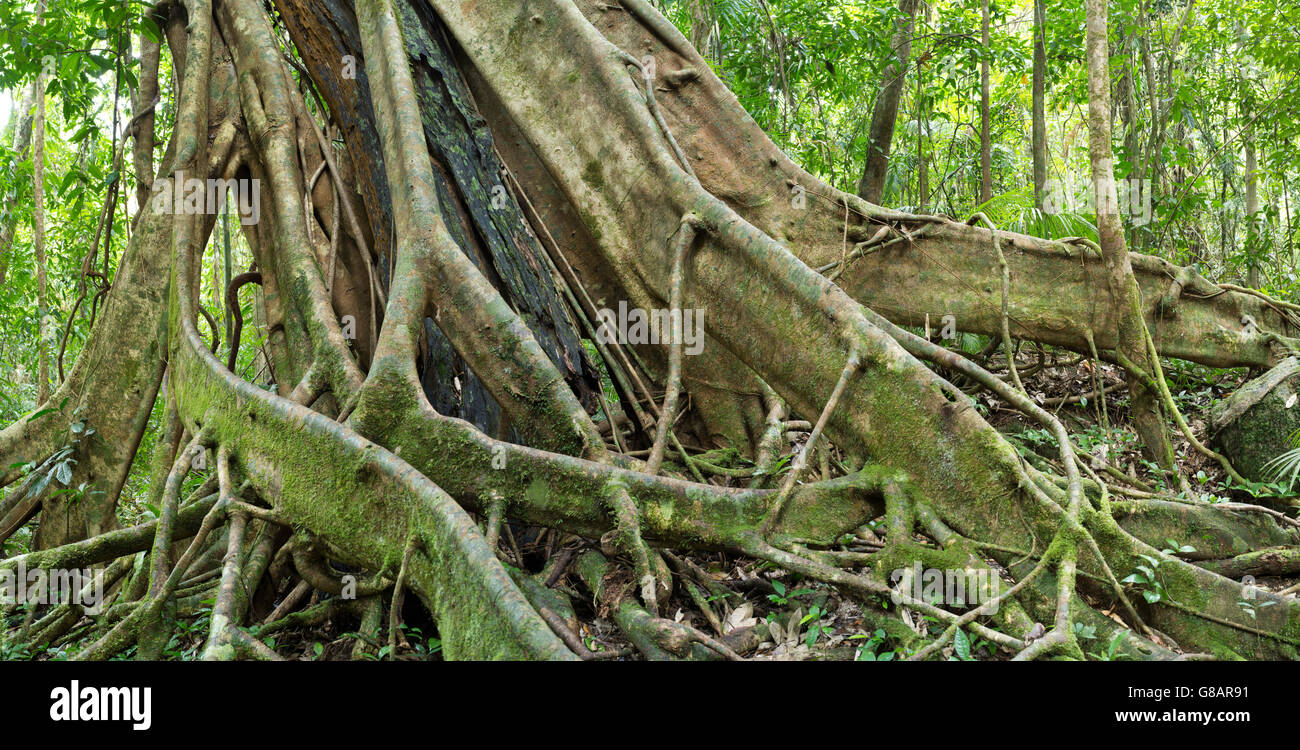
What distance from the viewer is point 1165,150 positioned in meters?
8.39

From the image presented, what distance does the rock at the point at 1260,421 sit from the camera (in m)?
4.09

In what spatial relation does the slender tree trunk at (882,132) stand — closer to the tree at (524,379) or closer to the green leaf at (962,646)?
the tree at (524,379)

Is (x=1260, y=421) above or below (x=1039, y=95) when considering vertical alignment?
below

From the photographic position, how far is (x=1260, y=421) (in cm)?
415

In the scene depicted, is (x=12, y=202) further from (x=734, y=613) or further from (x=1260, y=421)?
(x=1260, y=421)

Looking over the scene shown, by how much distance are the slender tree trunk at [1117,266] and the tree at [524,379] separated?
85 millimetres

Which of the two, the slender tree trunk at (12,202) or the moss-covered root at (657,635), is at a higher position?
the slender tree trunk at (12,202)

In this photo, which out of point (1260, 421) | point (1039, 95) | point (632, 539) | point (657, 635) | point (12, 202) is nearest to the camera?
point (657, 635)

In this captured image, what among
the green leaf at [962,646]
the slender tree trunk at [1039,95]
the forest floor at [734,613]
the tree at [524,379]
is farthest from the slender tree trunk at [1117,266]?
the slender tree trunk at [1039,95]

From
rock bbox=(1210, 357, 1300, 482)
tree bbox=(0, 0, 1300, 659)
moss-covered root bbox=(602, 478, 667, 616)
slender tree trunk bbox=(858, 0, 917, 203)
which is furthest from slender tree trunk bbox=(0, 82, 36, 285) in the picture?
rock bbox=(1210, 357, 1300, 482)

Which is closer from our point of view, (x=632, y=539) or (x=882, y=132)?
(x=632, y=539)

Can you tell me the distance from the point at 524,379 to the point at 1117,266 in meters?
3.04

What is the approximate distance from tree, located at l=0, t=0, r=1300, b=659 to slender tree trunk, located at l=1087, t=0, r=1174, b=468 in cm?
9

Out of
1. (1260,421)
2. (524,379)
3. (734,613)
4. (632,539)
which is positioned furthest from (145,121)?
(1260,421)
